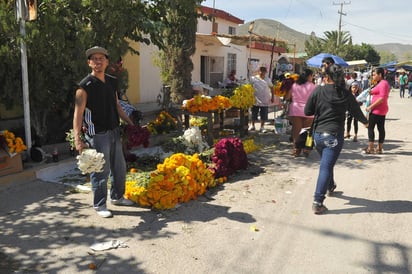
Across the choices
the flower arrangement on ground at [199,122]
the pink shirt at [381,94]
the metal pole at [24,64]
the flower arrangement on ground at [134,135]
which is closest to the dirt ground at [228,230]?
the metal pole at [24,64]

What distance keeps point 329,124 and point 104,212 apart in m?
2.93

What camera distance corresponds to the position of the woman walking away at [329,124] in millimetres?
4766

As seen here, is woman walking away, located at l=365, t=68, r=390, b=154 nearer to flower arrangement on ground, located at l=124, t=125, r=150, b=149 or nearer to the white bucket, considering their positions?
the white bucket

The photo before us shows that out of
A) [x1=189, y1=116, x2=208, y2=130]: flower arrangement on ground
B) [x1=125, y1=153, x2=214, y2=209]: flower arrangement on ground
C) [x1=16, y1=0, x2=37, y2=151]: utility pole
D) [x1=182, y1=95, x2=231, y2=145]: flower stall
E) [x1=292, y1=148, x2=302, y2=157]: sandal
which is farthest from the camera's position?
[x1=189, y1=116, x2=208, y2=130]: flower arrangement on ground

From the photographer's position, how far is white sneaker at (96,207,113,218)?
4.54 m

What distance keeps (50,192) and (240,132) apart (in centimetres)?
555

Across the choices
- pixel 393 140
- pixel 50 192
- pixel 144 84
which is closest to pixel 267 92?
pixel 393 140

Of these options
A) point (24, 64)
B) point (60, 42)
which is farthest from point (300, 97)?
point (24, 64)

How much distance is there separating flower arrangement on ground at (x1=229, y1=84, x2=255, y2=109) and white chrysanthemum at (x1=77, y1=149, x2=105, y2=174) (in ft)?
17.8

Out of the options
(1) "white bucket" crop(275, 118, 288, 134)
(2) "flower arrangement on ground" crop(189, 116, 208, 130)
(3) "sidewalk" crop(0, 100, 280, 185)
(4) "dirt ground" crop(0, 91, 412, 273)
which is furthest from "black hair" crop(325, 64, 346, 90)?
(1) "white bucket" crop(275, 118, 288, 134)

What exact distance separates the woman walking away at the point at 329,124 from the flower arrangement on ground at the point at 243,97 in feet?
14.4

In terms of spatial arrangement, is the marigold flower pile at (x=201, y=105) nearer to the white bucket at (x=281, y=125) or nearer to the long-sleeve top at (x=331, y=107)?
the white bucket at (x=281, y=125)

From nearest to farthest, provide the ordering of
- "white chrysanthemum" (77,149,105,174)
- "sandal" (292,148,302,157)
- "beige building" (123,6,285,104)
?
"white chrysanthemum" (77,149,105,174) → "sandal" (292,148,302,157) → "beige building" (123,6,285,104)

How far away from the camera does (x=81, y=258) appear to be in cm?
360
